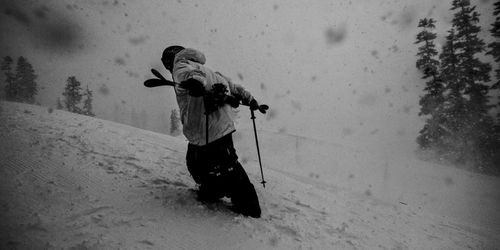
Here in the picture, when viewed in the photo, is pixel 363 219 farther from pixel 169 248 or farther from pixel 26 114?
pixel 26 114

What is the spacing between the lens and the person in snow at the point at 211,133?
12.9 ft

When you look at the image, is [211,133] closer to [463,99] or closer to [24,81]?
[463,99]

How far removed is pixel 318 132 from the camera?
1887 inches

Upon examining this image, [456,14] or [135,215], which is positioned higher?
[456,14]

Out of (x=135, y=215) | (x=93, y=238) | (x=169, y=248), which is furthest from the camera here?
(x=135, y=215)

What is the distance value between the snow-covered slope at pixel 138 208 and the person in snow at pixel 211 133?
1.19ft

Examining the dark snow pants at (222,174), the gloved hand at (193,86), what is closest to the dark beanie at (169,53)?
the gloved hand at (193,86)

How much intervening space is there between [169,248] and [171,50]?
3.05m

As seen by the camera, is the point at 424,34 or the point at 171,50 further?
the point at 424,34

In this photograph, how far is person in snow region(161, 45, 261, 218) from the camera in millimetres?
3932

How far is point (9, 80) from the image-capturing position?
40.5m

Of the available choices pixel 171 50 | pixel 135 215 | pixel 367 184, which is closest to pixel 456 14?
pixel 367 184

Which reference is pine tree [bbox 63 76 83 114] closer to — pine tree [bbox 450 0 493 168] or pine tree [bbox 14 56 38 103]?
pine tree [bbox 14 56 38 103]

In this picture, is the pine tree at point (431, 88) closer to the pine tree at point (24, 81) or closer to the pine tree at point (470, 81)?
the pine tree at point (470, 81)
